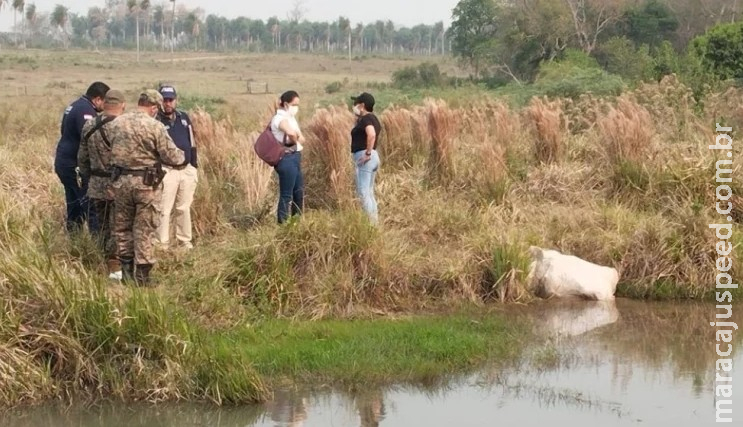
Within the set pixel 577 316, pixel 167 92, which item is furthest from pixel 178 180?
pixel 577 316

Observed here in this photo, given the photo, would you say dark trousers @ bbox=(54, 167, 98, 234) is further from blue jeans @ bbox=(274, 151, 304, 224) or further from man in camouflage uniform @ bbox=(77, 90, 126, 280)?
blue jeans @ bbox=(274, 151, 304, 224)

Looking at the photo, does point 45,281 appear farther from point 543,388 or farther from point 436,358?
point 543,388

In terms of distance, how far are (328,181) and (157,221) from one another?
10.3 feet

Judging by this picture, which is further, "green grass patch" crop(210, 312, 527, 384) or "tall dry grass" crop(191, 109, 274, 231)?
"tall dry grass" crop(191, 109, 274, 231)

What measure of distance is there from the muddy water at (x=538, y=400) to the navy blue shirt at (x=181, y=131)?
3.37 meters

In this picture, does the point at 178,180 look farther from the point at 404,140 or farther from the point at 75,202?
the point at 404,140

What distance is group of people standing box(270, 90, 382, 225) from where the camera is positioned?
10.1 metres

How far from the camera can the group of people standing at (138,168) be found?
8.41 meters

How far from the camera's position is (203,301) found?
8172 mm

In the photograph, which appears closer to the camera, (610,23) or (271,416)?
(271,416)

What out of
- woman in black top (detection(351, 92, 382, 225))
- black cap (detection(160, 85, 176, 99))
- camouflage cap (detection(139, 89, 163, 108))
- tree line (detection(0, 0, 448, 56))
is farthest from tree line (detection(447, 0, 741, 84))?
tree line (detection(0, 0, 448, 56))

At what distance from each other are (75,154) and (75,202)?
1.48 feet

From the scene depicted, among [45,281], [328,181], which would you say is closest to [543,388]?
[45,281]

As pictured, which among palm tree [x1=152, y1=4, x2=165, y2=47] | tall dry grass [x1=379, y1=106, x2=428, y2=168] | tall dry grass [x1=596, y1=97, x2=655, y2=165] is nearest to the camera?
tall dry grass [x1=596, y1=97, x2=655, y2=165]
